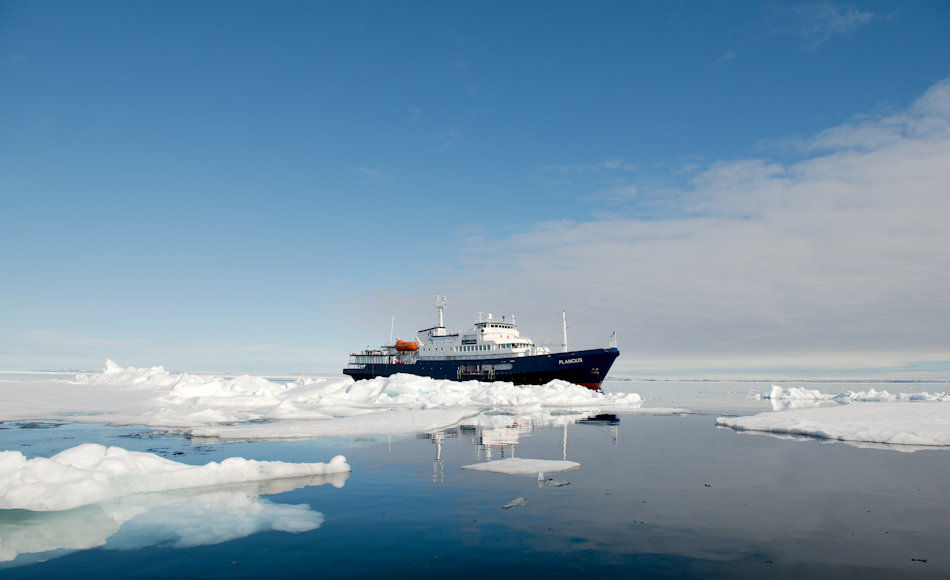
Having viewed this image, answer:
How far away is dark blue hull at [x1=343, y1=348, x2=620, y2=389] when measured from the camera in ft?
176

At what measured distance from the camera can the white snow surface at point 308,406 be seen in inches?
888

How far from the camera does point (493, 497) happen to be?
9977 mm

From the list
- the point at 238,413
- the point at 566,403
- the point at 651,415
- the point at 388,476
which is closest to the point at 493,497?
the point at 388,476

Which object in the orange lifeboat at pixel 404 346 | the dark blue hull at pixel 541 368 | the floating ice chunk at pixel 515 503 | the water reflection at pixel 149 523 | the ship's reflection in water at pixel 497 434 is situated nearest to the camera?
the water reflection at pixel 149 523

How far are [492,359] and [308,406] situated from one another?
86.6 feet

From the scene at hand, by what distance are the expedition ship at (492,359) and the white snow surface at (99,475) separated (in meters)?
44.0

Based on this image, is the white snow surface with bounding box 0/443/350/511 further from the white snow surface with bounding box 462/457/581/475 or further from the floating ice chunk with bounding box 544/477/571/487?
the floating ice chunk with bounding box 544/477/571/487

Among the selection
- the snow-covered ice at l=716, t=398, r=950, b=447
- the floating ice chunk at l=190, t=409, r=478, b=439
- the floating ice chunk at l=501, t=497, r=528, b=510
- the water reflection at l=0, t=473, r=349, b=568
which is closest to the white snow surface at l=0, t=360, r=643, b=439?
the floating ice chunk at l=190, t=409, r=478, b=439

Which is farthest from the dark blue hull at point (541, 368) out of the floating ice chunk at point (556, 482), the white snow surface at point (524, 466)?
the floating ice chunk at point (556, 482)

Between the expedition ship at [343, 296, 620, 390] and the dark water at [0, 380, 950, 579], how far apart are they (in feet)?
129

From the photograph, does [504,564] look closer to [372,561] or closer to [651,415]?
[372,561]

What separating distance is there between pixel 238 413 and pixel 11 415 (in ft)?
34.9

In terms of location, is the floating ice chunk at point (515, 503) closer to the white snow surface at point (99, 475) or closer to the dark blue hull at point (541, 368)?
the white snow surface at point (99, 475)

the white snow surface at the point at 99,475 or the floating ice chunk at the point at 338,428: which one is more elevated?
the white snow surface at the point at 99,475
